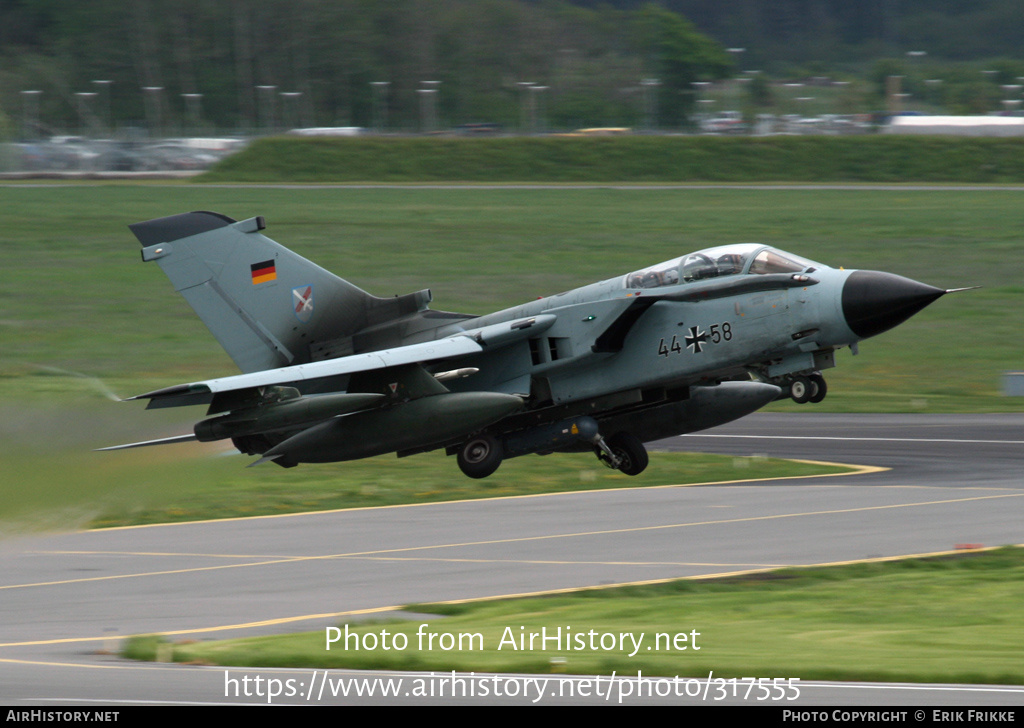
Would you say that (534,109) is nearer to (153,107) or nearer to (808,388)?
(153,107)

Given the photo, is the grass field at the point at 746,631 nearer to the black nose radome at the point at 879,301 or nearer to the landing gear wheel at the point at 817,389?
the landing gear wheel at the point at 817,389

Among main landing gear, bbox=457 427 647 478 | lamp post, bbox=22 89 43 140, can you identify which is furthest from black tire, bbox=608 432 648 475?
lamp post, bbox=22 89 43 140

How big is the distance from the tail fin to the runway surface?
10.9 ft

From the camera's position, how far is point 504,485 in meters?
26.3

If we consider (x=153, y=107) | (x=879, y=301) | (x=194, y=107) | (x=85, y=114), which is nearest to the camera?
(x=879, y=301)

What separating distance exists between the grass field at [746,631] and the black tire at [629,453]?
12.5 feet

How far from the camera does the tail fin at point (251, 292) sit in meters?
22.8

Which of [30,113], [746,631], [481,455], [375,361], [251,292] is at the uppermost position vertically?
[251,292]

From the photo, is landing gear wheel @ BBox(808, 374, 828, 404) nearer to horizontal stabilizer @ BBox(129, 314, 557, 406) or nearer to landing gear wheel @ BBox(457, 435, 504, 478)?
horizontal stabilizer @ BBox(129, 314, 557, 406)

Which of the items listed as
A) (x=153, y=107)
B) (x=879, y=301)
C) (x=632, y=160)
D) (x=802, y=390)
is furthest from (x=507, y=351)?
(x=153, y=107)

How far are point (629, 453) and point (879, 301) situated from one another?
17.2 feet

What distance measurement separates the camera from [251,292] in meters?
22.8

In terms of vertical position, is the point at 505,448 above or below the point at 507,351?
below
